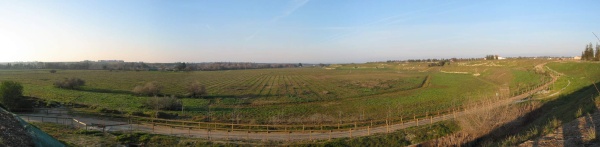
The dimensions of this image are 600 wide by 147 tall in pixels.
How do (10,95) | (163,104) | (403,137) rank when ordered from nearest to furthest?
(403,137)
(10,95)
(163,104)

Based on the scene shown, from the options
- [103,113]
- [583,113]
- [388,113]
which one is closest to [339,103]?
[388,113]

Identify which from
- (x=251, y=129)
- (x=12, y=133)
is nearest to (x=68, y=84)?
(x=251, y=129)

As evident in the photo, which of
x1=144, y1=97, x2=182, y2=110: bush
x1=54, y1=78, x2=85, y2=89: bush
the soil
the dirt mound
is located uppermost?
the dirt mound

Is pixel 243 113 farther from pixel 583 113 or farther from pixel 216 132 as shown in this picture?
pixel 583 113

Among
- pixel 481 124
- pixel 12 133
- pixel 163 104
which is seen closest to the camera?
pixel 12 133

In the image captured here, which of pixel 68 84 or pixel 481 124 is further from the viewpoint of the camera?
pixel 68 84

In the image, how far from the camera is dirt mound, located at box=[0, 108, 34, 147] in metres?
9.35

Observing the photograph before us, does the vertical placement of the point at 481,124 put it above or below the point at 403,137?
above

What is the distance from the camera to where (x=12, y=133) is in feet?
32.0

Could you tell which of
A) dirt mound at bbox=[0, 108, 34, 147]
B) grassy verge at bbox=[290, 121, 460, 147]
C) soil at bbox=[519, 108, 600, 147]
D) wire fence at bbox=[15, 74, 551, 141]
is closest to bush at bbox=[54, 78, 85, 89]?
wire fence at bbox=[15, 74, 551, 141]

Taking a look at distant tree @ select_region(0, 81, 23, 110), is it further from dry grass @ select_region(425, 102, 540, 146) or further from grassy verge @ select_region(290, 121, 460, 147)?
dry grass @ select_region(425, 102, 540, 146)

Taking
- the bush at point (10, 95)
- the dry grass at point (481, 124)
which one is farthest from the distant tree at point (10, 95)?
the dry grass at point (481, 124)

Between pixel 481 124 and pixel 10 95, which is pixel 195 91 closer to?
pixel 10 95

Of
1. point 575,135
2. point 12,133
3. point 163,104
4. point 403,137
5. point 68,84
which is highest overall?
point 12,133
